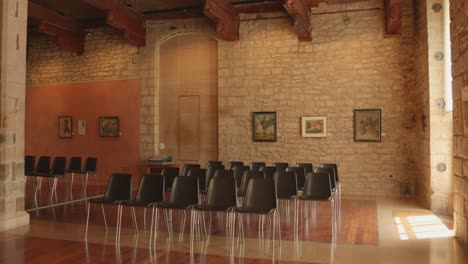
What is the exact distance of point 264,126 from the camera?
9719mm

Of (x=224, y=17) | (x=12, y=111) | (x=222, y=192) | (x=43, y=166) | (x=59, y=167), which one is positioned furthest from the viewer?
(x=224, y=17)

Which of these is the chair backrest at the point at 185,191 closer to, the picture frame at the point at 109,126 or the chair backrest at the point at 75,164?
the chair backrest at the point at 75,164

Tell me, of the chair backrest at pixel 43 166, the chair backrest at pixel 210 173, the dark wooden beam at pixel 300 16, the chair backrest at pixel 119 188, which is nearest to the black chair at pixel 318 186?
the chair backrest at pixel 210 173

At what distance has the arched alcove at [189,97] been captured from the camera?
33.9ft

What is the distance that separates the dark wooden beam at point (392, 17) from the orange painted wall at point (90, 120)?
6713mm

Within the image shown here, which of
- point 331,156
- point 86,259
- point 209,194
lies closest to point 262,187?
point 209,194

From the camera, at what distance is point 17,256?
4281 mm

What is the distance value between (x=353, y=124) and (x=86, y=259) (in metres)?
6.88

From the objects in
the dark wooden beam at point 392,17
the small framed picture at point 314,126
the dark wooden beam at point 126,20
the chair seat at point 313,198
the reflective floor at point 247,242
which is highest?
the dark wooden beam at point 126,20

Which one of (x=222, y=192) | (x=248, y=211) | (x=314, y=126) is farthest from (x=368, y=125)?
(x=248, y=211)

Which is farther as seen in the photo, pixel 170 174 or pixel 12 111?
pixel 170 174

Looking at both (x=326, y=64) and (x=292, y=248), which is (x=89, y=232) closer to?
(x=292, y=248)

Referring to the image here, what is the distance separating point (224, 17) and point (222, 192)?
17.7ft

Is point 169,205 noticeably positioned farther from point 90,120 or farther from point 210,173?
point 90,120
